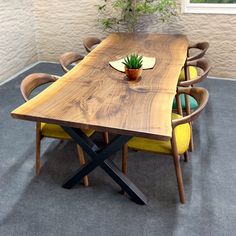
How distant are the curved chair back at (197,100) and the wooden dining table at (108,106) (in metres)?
0.10

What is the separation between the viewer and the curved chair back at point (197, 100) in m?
1.58

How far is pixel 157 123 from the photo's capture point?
1.42 meters

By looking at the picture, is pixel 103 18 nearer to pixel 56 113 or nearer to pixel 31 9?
pixel 31 9

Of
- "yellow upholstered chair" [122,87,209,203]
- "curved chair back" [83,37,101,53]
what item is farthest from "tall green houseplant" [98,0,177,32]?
"yellow upholstered chair" [122,87,209,203]

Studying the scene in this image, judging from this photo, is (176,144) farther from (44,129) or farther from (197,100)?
(44,129)

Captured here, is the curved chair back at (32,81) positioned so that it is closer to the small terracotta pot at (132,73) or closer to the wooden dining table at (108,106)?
the wooden dining table at (108,106)

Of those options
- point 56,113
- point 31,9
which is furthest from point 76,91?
point 31,9

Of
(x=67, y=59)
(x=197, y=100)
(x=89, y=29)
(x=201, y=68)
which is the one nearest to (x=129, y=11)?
(x=89, y=29)

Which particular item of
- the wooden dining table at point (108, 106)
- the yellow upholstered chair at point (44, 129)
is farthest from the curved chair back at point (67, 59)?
A: the yellow upholstered chair at point (44, 129)

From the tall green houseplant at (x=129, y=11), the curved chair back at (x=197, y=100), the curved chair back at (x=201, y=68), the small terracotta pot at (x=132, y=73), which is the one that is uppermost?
the tall green houseplant at (x=129, y=11)

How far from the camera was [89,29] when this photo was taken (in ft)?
12.9

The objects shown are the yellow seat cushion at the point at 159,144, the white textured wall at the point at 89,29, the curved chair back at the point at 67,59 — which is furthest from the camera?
the white textured wall at the point at 89,29

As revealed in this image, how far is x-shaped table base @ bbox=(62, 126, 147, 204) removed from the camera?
1.64 metres

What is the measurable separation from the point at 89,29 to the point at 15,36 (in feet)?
3.28
